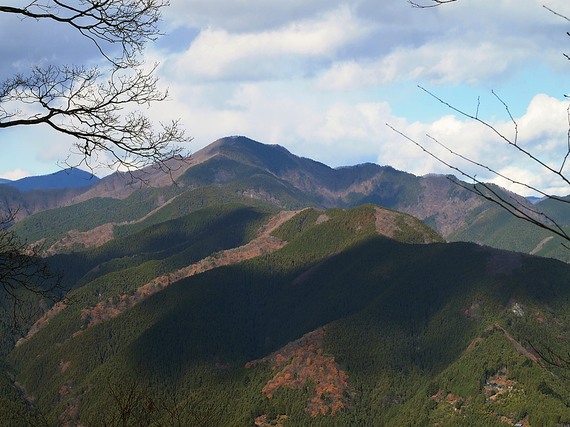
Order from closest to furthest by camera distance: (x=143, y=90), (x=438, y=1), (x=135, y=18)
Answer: (x=438, y=1) → (x=135, y=18) → (x=143, y=90)

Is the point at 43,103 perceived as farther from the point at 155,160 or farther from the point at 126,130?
the point at 155,160

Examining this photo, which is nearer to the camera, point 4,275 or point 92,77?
point 4,275

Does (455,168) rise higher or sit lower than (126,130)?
lower

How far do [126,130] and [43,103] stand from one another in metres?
2.98

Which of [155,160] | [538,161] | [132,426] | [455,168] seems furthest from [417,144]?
[132,426]

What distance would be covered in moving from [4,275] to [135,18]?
386 inches

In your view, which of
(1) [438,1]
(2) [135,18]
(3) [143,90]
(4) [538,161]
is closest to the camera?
(4) [538,161]

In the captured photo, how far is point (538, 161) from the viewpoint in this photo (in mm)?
10781

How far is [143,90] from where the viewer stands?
21484mm

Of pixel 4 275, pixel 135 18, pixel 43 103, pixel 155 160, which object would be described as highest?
pixel 135 18

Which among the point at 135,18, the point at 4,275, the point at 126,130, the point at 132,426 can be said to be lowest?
the point at 132,426

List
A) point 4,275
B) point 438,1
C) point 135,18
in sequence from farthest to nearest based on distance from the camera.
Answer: point 135,18 < point 4,275 < point 438,1

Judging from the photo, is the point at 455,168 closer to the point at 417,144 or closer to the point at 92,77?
the point at 417,144

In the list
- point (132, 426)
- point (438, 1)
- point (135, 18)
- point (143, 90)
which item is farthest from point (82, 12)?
point (132, 426)
